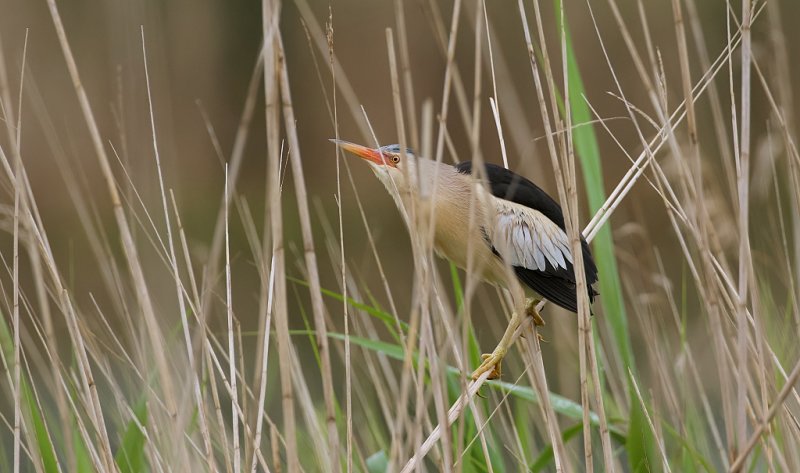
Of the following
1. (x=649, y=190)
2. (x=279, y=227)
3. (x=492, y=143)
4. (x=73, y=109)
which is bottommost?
(x=649, y=190)

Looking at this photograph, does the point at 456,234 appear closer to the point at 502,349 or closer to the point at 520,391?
the point at 502,349

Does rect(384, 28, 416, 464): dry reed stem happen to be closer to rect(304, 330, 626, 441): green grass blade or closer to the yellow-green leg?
rect(304, 330, 626, 441): green grass blade

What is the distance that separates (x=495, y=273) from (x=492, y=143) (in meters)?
4.62

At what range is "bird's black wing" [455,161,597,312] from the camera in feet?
7.98

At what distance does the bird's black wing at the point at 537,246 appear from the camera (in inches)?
95.8

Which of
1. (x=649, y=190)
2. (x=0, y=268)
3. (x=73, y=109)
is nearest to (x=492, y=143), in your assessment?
(x=649, y=190)

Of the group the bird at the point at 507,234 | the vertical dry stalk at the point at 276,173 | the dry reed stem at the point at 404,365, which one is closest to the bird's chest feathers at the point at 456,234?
the bird at the point at 507,234

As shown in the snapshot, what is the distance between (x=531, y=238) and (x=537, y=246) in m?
0.03

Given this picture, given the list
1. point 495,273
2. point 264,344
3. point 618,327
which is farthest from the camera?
point 495,273

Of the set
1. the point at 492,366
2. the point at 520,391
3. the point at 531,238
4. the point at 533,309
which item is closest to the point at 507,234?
the point at 531,238

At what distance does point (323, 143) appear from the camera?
738 centimetres

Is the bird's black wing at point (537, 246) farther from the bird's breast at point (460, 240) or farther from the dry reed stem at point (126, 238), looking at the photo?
the dry reed stem at point (126, 238)

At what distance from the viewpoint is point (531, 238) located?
253cm

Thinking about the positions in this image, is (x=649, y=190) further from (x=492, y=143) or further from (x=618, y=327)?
(x=618, y=327)
